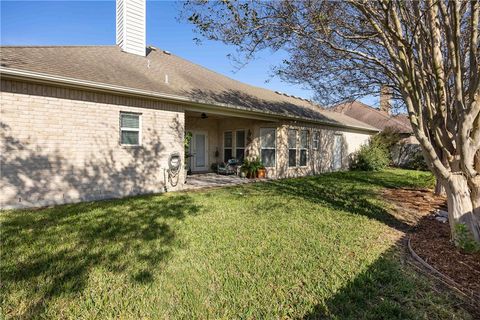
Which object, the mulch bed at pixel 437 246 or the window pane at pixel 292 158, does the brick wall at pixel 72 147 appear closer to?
the window pane at pixel 292 158

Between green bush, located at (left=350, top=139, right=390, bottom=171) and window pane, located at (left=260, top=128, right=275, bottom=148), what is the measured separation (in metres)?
7.86

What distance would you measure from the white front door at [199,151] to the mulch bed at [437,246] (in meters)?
9.53

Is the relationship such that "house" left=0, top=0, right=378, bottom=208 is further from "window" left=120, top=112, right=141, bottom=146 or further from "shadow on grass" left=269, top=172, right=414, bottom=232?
"shadow on grass" left=269, top=172, right=414, bottom=232

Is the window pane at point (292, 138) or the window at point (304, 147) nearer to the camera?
the window pane at point (292, 138)

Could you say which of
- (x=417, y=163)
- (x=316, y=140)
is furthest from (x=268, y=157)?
(x=417, y=163)

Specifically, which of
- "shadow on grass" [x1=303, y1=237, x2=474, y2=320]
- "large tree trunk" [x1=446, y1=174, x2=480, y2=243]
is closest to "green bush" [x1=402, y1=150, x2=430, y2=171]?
"large tree trunk" [x1=446, y1=174, x2=480, y2=243]

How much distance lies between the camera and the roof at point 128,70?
257 inches

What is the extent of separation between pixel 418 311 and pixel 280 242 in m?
2.02

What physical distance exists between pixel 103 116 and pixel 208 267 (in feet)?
19.6

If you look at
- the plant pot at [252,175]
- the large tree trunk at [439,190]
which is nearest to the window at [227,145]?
the plant pot at [252,175]

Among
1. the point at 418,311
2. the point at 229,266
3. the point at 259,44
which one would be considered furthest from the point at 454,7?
the point at 229,266

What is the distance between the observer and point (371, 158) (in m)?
16.8

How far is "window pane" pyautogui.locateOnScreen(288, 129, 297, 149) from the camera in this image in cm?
1342

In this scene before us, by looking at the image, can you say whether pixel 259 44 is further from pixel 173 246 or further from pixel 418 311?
pixel 418 311
